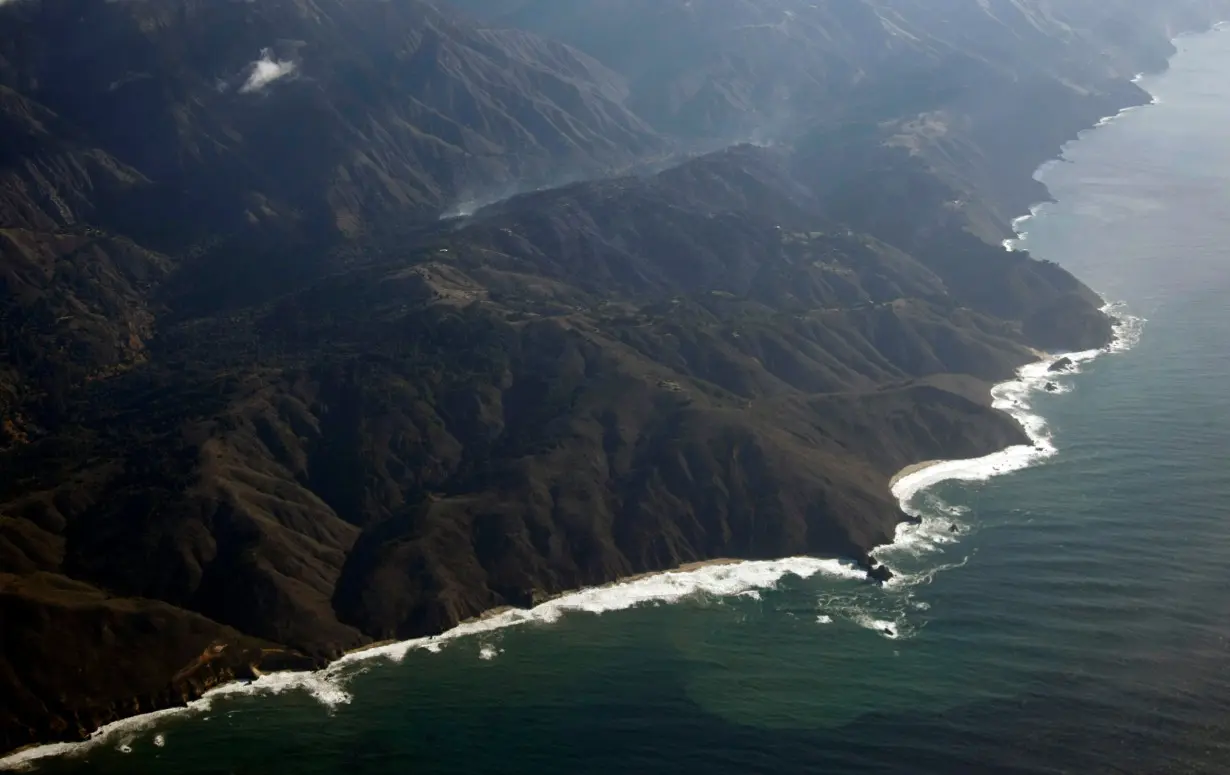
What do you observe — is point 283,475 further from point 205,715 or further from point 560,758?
point 560,758

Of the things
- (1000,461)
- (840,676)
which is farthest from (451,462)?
(1000,461)

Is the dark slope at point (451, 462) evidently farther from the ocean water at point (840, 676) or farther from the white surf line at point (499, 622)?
the ocean water at point (840, 676)

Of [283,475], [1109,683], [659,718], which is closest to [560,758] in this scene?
[659,718]

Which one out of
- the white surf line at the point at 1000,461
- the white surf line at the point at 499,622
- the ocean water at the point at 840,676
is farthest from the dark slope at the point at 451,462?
the ocean water at the point at 840,676

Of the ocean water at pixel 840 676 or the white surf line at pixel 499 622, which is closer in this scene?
the ocean water at pixel 840 676

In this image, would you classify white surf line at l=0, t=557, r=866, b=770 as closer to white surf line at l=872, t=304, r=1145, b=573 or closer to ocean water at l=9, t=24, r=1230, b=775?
ocean water at l=9, t=24, r=1230, b=775

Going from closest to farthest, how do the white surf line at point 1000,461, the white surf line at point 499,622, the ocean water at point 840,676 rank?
1. the ocean water at point 840,676
2. the white surf line at point 499,622
3. the white surf line at point 1000,461
